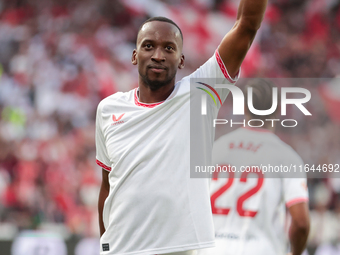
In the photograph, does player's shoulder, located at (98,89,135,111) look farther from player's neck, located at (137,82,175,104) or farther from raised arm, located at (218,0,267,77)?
raised arm, located at (218,0,267,77)

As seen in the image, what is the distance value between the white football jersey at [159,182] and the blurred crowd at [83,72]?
18.5ft

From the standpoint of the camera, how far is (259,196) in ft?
10.3

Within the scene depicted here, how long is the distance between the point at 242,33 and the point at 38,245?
5060 mm

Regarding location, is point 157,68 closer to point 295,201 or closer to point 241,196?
point 241,196

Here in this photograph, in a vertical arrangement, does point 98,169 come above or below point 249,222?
above

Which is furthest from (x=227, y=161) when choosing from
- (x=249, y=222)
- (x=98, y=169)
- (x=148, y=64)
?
(x=98, y=169)

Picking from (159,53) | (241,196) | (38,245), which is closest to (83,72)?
(38,245)

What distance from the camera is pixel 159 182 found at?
87.7 inches

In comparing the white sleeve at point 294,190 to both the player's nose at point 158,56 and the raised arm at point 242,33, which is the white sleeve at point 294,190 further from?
the player's nose at point 158,56

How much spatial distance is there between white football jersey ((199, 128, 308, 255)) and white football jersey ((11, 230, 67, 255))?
371 cm

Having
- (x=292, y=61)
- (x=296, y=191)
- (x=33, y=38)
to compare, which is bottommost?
(x=296, y=191)

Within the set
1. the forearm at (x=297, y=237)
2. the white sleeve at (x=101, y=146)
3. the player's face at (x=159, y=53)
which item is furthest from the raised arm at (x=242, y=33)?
the forearm at (x=297, y=237)

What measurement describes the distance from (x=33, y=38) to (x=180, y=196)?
1026 cm

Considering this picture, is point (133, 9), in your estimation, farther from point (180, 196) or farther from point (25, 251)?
point (180, 196)
